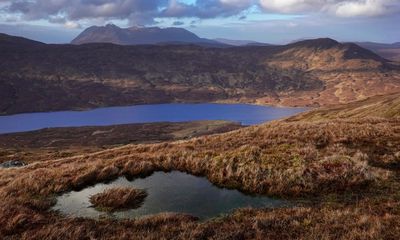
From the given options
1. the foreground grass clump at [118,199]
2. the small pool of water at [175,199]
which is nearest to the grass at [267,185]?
the small pool of water at [175,199]

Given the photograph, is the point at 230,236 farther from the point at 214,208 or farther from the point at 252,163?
the point at 252,163

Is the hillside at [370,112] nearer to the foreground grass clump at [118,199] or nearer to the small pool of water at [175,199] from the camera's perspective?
the small pool of water at [175,199]

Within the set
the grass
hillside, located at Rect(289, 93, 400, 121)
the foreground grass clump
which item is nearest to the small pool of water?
the foreground grass clump

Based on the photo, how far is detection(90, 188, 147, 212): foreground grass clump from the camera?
19406 mm

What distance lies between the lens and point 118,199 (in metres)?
19.6

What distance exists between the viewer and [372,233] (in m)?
13.8

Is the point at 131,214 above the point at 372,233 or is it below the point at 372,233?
below

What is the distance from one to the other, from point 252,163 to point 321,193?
4803 mm

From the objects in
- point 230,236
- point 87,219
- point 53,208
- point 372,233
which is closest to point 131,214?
point 87,219

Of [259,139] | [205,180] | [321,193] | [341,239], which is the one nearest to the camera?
[341,239]

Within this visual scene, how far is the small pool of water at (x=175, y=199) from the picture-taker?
18797 mm

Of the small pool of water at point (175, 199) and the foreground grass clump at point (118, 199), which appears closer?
the small pool of water at point (175, 199)

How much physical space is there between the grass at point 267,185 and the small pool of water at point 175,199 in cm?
73

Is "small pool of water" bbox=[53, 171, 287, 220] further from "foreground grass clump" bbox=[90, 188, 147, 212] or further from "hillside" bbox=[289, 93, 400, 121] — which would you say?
"hillside" bbox=[289, 93, 400, 121]
